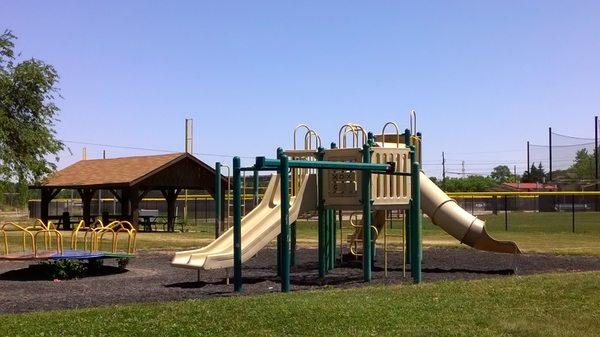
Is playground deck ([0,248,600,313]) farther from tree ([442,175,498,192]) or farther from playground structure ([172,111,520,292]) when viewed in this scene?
tree ([442,175,498,192])

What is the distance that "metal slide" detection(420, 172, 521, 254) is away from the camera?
55.1 feet

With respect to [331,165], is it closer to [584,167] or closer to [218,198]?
[218,198]

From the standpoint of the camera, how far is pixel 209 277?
587 inches

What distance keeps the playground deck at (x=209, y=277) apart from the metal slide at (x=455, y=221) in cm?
54

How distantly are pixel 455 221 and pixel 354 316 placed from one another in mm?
9277

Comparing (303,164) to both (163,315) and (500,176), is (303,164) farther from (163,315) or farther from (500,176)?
(500,176)

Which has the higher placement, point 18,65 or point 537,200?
point 18,65

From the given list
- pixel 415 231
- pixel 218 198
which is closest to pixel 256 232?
pixel 218 198

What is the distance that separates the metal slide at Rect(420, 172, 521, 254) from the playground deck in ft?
1.76

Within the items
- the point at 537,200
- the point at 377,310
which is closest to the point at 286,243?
the point at 377,310

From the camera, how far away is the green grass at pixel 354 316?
7598 mm

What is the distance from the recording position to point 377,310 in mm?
8398

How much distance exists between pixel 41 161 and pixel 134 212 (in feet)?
17.3

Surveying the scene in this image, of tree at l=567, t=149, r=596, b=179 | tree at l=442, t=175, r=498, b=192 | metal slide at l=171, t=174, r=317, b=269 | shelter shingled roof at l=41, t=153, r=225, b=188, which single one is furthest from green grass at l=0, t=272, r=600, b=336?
tree at l=442, t=175, r=498, b=192
